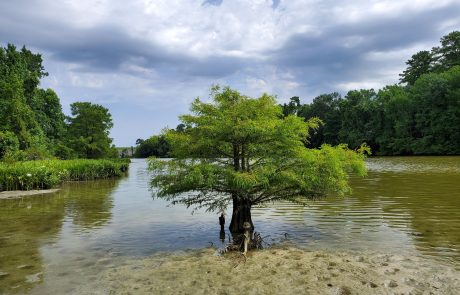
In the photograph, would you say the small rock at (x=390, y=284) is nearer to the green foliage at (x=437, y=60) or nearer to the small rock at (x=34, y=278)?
the small rock at (x=34, y=278)

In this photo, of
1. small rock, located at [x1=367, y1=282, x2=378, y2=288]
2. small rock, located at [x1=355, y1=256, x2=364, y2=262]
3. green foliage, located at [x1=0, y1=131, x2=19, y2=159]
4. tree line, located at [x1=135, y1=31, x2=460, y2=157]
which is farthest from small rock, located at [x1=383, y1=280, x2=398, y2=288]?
tree line, located at [x1=135, y1=31, x2=460, y2=157]

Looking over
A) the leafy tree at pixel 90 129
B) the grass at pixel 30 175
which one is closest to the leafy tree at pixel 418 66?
the leafy tree at pixel 90 129

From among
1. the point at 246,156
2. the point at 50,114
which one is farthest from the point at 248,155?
the point at 50,114

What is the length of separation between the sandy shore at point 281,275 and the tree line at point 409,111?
64.6 m

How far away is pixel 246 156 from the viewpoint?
1154cm

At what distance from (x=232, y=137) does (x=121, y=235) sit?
510 centimetres

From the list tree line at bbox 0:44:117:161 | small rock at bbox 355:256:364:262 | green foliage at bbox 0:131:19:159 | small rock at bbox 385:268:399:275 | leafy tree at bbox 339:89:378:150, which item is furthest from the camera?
leafy tree at bbox 339:89:378:150

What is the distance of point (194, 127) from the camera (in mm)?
11602

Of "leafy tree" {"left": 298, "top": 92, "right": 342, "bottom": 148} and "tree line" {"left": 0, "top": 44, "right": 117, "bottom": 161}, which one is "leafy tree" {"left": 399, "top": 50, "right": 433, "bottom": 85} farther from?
"tree line" {"left": 0, "top": 44, "right": 117, "bottom": 161}

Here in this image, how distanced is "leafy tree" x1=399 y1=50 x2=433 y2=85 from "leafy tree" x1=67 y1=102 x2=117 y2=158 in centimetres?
7227

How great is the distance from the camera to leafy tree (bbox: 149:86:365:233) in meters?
10.7

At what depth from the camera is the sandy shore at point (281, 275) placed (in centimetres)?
739

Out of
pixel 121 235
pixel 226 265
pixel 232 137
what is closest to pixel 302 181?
pixel 232 137

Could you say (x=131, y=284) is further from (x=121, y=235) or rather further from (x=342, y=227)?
(x=342, y=227)
